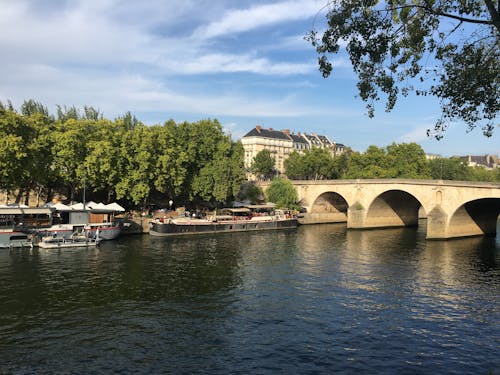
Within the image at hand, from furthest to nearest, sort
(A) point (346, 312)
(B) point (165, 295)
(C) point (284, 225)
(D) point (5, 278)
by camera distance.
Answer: (C) point (284, 225), (D) point (5, 278), (B) point (165, 295), (A) point (346, 312)

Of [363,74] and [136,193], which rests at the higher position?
[363,74]

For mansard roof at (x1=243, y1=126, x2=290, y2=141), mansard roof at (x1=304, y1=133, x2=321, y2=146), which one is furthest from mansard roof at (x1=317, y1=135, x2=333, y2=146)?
mansard roof at (x1=243, y1=126, x2=290, y2=141)

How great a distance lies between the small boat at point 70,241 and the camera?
1954 inches

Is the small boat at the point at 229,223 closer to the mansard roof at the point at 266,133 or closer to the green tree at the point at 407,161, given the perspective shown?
the green tree at the point at 407,161

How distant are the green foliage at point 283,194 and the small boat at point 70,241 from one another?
4354cm

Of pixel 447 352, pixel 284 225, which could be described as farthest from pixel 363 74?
pixel 284 225

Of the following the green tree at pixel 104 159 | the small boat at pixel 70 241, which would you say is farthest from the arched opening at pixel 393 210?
the small boat at pixel 70 241

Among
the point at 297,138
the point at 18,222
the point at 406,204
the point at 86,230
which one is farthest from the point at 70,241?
the point at 297,138

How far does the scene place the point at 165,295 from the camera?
3153 cm

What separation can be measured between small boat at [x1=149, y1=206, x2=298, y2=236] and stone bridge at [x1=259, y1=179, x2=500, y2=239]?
9366 millimetres

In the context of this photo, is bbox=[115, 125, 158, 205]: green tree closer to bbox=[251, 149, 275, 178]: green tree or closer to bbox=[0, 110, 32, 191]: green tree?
bbox=[0, 110, 32, 191]: green tree

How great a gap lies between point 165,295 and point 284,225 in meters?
48.7

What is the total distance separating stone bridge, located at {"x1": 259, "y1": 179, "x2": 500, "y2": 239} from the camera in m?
65.9

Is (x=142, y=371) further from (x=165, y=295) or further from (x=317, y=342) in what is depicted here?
(x=165, y=295)
